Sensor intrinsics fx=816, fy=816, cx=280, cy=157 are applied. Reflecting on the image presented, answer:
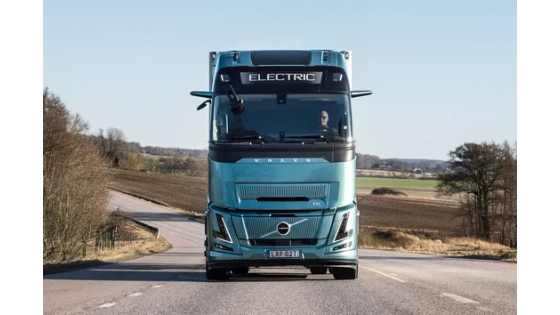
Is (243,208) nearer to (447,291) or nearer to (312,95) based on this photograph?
(312,95)

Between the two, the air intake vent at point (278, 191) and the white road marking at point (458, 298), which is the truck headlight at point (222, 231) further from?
the white road marking at point (458, 298)

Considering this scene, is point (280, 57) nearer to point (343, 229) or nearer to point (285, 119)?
point (285, 119)

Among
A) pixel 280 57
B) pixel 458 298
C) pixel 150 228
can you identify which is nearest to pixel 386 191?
pixel 150 228

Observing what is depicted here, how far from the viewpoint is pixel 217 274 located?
16094 millimetres

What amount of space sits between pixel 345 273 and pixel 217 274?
252 centimetres

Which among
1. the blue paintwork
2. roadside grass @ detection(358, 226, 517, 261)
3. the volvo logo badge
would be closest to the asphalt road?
the volvo logo badge

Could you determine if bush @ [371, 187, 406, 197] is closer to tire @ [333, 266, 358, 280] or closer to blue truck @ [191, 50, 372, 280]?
tire @ [333, 266, 358, 280]

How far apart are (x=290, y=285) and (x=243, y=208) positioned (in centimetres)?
218

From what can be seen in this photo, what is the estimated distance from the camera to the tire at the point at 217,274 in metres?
15.6

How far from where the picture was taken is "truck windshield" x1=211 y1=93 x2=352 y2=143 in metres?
14.6

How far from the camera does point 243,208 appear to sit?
14531mm

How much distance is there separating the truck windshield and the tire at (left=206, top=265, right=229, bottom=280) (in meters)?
2.60
